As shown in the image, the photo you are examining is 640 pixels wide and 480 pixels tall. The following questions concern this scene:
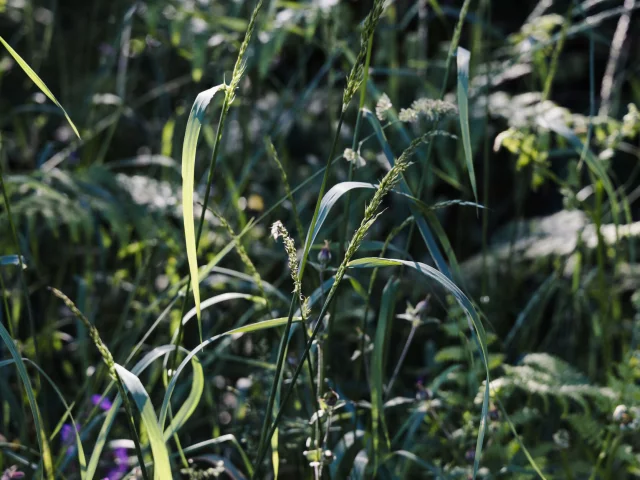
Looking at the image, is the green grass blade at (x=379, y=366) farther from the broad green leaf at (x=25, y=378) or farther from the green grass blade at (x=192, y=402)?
the broad green leaf at (x=25, y=378)

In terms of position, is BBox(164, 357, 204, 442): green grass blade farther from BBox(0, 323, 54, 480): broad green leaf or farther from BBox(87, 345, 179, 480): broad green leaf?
BBox(0, 323, 54, 480): broad green leaf

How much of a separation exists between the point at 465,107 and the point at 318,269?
0.25 m

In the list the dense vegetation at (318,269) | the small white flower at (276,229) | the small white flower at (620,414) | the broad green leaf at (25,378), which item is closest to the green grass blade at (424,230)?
the dense vegetation at (318,269)

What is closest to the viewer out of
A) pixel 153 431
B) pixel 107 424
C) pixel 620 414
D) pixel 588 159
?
pixel 153 431

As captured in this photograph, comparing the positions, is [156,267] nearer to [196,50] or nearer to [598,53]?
[196,50]

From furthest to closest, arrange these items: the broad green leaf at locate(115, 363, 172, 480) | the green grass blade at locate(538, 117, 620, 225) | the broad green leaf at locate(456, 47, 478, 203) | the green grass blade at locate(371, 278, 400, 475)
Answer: the green grass blade at locate(538, 117, 620, 225) → the green grass blade at locate(371, 278, 400, 475) → the broad green leaf at locate(456, 47, 478, 203) → the broad green leaf at locate(115, 363, 172, 480)

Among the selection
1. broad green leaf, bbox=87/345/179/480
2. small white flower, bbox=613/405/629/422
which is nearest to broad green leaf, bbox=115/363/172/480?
broad green leaf, bbox=87/345/179/480

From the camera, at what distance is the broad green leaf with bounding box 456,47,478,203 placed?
80cm

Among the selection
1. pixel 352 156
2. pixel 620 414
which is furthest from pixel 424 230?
pixel 620 414

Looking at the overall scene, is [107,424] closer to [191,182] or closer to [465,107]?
[191,182]

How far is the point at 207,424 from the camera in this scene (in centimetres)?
154

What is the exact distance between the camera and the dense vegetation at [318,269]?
0.86 m

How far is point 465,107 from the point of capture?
86 cm

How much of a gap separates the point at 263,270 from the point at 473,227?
95cm
